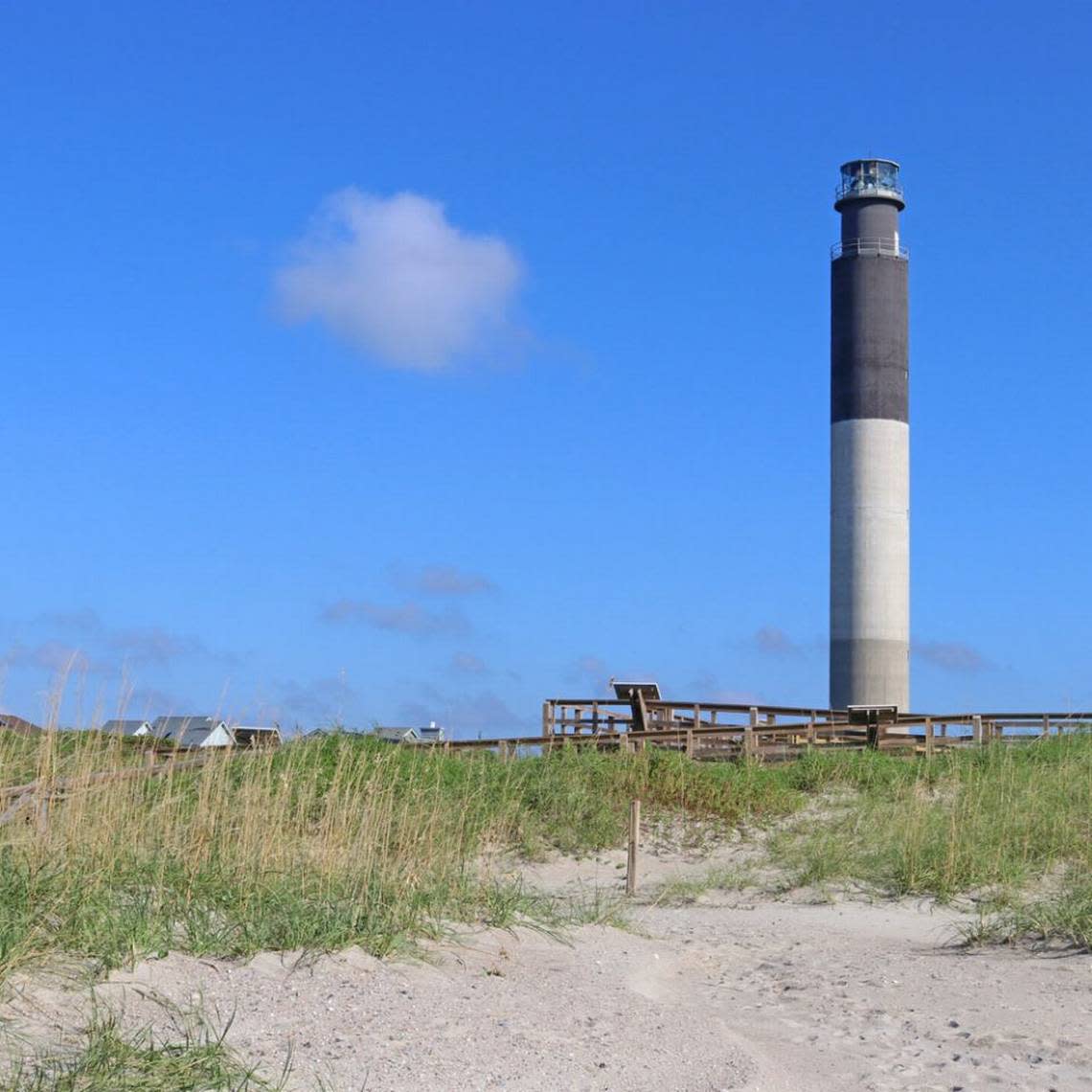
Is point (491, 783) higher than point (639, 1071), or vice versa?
point (491, 783)

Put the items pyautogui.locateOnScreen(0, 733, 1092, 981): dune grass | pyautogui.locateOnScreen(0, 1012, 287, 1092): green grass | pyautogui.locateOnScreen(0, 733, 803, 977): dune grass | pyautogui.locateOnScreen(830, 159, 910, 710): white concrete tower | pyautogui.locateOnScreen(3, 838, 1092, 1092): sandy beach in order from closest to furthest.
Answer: pyautogui.locateOnScreen(0, 1012, 287, 1092): green grass < pyautogui.locateOnScreen(3, 838, 1092, 1092): sandy beach < pyautogui.locateOnScreen(0, 733, 803, 977): dune grass < pyautogui.locateOnScreen(0, 733, 1092, 981): dune grass < pyautogui.locateOnScreen(830, 159, 910, 710): white concrete tower

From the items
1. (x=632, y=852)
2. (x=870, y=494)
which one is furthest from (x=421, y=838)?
(x=870, y=494)

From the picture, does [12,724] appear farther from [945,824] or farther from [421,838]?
[945,824]

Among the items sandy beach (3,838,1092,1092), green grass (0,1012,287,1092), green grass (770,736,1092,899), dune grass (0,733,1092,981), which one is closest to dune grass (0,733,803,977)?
dune grass (0,733,1092,981)

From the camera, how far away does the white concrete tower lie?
3725cm

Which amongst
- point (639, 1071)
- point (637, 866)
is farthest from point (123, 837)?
point (637, 866)

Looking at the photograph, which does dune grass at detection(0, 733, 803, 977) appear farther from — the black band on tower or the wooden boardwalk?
the black band on tower

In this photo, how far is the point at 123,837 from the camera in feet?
26.7

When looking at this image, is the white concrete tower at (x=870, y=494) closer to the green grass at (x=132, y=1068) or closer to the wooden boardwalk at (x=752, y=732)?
the wooden boardwalk at (x=752, y=732)

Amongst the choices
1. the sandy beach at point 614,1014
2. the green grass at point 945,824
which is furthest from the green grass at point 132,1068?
the green grass at point 945,824

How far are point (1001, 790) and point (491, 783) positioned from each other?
6043 mm

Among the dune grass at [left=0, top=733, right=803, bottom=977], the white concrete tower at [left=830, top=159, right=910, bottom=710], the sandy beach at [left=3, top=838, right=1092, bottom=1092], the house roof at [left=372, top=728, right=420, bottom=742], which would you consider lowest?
the sandy beach at [left=3, top=838, right=1092, bottom=1092]

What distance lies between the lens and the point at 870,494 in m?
37.3

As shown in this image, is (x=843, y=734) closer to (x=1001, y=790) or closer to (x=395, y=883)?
(x=1001, y=790)
